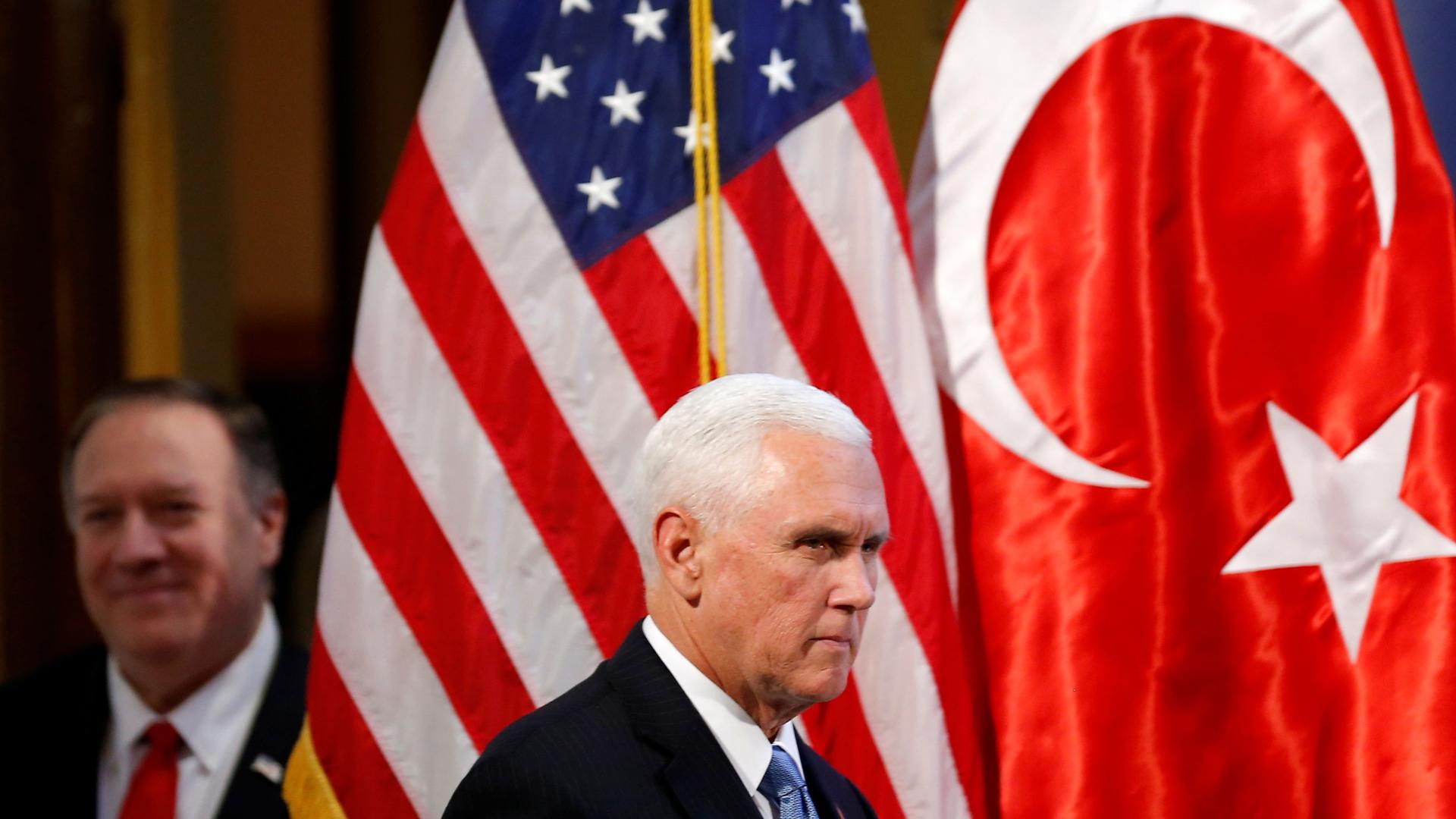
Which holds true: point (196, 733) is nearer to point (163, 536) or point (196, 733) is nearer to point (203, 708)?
point (203, 708)

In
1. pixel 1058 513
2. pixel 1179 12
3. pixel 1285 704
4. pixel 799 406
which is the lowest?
pixel 1285 704

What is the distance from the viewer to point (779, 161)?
2.27 metres

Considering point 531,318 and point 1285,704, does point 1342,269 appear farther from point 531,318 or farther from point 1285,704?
point 531,318

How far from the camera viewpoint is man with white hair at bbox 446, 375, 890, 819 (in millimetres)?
1523

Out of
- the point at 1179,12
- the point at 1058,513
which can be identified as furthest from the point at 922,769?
the point at 1179,12

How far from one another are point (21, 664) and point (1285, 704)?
2464mm

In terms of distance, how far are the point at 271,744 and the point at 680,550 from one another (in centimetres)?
117

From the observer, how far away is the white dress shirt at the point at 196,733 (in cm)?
248

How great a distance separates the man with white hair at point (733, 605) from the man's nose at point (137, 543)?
1.09m

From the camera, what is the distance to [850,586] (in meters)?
1.58

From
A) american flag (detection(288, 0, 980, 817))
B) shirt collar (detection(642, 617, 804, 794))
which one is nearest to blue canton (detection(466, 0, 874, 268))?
american flag (detection(288, 0, 980, 817))

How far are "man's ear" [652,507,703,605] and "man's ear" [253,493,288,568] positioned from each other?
3.92 feet

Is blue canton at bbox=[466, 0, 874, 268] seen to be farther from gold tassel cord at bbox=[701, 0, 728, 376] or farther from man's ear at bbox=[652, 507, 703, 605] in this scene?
man's ear at bbox=[652, 507, 703, 605]

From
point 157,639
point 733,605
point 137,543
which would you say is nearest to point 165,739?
point 157,639
